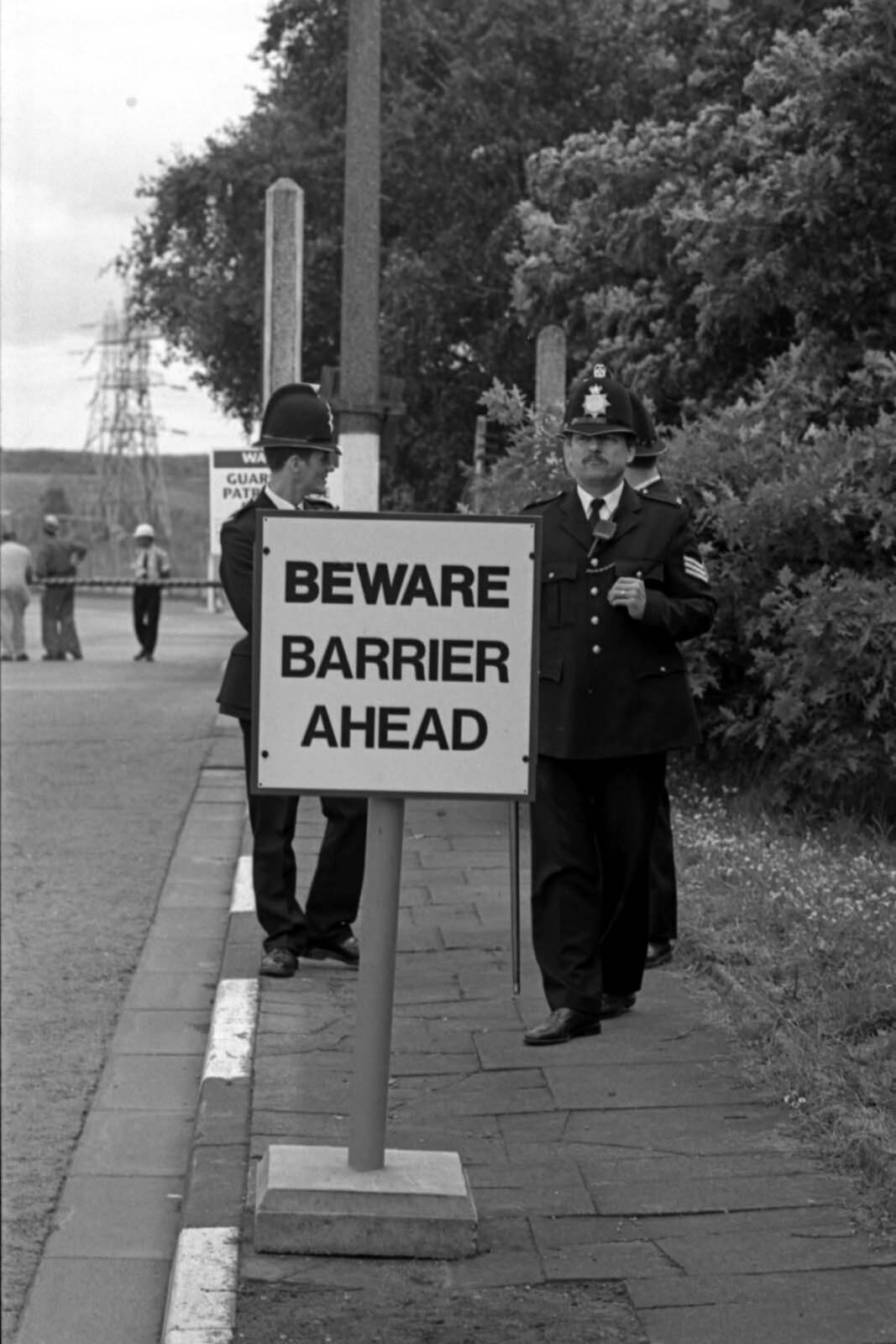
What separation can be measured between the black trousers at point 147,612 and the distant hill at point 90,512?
29.2 meters

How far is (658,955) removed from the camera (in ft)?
25.1

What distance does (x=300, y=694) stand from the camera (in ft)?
16.0

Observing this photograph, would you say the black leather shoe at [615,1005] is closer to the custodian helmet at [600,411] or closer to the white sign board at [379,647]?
the custodian helmet at [600,411]

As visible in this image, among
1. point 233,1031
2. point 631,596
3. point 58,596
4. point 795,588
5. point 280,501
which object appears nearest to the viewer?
point 631,596

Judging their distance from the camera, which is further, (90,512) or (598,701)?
(90,512)

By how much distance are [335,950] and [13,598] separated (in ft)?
71.9

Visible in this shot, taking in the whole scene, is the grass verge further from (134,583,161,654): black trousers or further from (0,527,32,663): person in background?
(0,527,32,663): person in background

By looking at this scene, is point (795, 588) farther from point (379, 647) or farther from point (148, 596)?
point (148, 596)

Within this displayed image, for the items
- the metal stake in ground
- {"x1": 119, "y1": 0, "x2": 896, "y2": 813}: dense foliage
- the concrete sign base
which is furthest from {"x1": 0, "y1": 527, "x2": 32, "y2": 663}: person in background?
the concrete sign base

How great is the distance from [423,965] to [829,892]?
1.47 meters

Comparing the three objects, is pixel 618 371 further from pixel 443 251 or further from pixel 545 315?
pixel 443 251

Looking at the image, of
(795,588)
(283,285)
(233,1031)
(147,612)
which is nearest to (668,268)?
(283,285)

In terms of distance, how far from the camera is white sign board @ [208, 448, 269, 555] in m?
17.8

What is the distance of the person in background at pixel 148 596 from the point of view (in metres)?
28.4
